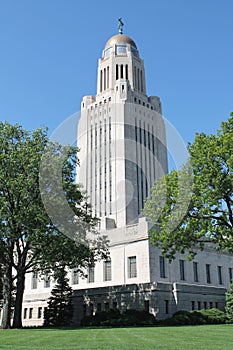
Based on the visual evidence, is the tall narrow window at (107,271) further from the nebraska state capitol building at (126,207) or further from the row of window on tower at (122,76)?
the row of window on tower at (122,76)

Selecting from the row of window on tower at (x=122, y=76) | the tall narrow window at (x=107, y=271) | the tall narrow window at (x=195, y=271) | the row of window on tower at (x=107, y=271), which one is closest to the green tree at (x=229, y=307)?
the tall narrow window at (x=195, y=271)

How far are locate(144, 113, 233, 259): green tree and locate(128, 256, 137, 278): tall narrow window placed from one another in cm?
1288

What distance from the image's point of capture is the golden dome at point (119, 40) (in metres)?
101

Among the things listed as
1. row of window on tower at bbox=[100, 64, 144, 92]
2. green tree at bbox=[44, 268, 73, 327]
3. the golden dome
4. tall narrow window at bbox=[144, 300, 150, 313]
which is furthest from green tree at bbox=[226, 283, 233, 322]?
the golden dome

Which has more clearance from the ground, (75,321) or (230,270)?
(230,270)

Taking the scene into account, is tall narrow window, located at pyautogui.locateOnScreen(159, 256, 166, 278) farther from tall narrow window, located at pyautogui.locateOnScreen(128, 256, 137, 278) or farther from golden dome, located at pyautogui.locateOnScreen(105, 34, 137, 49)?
golden dome, located at pyautogui.locateOnScreen(105, 34, 137, 49)

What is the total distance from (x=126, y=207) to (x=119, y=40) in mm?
50555

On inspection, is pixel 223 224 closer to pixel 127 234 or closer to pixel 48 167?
pixel 48 167

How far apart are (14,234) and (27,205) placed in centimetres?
245

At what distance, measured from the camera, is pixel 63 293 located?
45.1 m

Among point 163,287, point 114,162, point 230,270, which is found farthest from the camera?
point 114,162

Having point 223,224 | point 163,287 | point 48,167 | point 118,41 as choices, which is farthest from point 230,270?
point 118,41

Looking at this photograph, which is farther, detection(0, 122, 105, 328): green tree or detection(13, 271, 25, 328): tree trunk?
detection(13, 271, 25, 328): tree trunk

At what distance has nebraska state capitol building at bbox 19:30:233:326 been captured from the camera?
3966 cm
